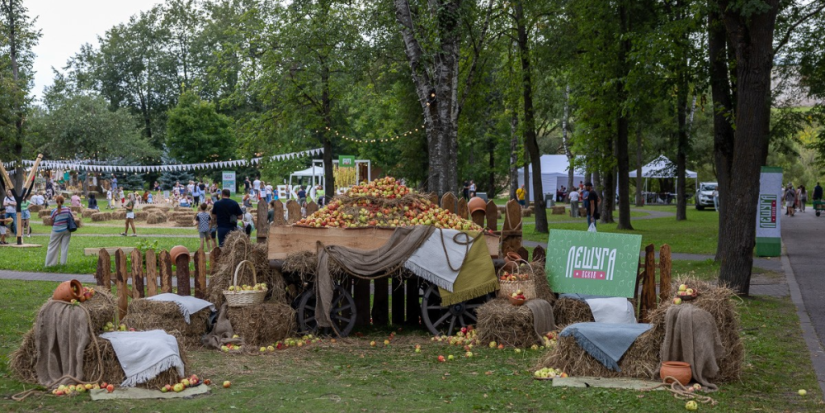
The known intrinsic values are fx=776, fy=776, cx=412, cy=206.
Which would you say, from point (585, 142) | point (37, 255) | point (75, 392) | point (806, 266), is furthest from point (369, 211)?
point (585, 142)

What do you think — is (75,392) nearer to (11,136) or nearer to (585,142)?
(585,142)

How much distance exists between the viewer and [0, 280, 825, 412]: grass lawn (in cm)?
671

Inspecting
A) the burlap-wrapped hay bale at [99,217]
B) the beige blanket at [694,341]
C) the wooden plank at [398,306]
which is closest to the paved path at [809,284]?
the beige blanket at [694,341]

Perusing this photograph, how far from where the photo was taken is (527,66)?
2662 cm

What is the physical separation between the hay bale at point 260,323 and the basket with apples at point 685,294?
4.76 meters

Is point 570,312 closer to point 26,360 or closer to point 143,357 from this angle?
point 143,357

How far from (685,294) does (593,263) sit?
106 inches

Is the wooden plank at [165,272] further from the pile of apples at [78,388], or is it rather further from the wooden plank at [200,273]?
the pile of apples at [78,388]

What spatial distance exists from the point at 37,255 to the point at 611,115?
18.0m

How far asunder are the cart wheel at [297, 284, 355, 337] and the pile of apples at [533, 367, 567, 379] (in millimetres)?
3159

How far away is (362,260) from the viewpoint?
995 cm

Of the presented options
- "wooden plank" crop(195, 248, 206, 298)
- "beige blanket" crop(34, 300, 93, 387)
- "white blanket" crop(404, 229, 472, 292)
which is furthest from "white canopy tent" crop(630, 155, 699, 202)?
"beige blanket" crop(34, 300, 93, 387)

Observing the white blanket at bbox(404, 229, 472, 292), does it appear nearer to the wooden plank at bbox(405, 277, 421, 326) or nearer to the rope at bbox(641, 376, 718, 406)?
the wooden plank at bbox(405, 277, 421, 326)

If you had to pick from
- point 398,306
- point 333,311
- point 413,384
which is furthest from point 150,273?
point 413,384
